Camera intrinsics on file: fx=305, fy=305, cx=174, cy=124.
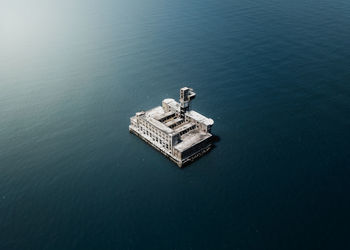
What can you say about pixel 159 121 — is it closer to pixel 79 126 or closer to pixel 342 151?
pixel 79 126

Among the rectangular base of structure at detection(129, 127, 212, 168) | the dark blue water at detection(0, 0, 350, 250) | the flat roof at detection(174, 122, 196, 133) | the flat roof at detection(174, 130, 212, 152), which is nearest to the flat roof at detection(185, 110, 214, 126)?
the flat roof at detection(174, 122, 196, 133)

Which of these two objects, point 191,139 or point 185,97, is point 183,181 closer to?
point 191,139

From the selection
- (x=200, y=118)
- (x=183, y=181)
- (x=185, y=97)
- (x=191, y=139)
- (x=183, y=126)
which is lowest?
(x=183, y=181)

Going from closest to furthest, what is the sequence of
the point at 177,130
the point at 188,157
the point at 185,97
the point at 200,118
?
the point at 188,157, the point at 177,130, the point at 185,97, the point at 200,118

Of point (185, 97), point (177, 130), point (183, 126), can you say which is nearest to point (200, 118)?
point (183, 126)

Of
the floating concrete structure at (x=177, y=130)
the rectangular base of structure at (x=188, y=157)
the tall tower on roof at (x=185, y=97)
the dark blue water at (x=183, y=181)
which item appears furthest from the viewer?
the tall tower on roof at (x=185, y=97)

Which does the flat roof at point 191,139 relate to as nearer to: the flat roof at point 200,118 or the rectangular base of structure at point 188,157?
the rectangular base of structure at point 188,157

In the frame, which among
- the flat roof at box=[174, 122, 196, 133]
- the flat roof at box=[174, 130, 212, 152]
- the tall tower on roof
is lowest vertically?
the flat roof at box=[174, 130, 212, 152]

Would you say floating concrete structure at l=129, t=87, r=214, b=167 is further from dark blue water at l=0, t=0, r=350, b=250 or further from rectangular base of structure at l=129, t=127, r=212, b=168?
dark blue water at l=0, t=0, r=350, b=250

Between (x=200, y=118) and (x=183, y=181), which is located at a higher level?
(x=200, y=118)

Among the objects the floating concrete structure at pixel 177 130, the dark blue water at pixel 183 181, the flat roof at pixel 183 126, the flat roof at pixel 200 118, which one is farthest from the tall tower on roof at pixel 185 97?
the dark blue water at pixel 183 181
